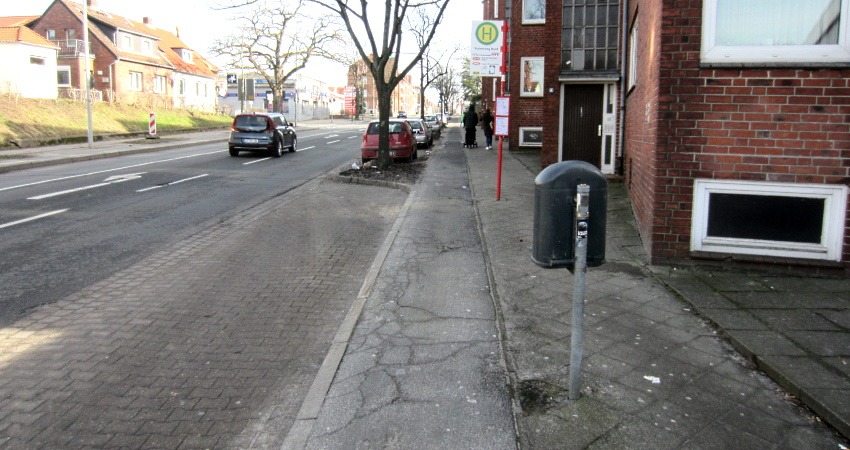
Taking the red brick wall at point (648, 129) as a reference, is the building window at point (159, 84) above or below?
above

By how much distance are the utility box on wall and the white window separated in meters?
3.41

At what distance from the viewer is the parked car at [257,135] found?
2425 cm

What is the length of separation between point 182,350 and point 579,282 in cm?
292

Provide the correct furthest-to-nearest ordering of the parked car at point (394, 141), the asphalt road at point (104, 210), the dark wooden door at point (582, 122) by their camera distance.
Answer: the parked car at point (394, 141), the dark wooden door at point (582, 122), the asphalt road at point (104, 210)

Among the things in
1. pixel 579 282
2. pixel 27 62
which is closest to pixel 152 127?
pixel 27 62

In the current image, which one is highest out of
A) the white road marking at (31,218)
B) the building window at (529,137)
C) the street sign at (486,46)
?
the street sign at (486,46)

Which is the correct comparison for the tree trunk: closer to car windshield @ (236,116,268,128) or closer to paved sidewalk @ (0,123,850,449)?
car windshield @ (236,116,268,128)

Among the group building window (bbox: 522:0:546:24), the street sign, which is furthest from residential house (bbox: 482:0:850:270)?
building window (bbox: 522:0:546:24)

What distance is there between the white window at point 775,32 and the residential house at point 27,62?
43320 mm


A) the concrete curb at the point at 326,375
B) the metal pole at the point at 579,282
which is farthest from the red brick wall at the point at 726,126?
the metal pole at the point at 579,282

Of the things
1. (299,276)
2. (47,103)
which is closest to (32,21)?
(47,103)

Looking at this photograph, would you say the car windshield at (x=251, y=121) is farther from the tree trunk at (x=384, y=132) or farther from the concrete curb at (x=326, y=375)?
the concrete curb at (x=326, y=375)

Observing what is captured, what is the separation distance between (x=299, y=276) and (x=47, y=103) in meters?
33.3

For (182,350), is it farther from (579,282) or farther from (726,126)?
(726,126)
